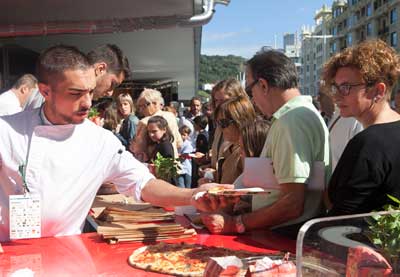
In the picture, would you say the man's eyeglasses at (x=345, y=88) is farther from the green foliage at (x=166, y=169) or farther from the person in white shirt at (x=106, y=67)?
the green foliage at (x=166, y=169)

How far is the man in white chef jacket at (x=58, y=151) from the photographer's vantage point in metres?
2.06

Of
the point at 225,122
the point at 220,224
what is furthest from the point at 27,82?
the point at 220,224

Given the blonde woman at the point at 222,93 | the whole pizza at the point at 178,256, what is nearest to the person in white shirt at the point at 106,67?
the blonde woman at the point at 222,93

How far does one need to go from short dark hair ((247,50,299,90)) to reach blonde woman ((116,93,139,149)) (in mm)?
4509

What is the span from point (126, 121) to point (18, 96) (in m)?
2.30

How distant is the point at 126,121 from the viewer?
719 centimetres

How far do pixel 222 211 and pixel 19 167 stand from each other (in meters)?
0.95

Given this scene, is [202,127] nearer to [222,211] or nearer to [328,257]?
[222,211]

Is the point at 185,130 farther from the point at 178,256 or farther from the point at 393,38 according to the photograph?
the point at 393,38

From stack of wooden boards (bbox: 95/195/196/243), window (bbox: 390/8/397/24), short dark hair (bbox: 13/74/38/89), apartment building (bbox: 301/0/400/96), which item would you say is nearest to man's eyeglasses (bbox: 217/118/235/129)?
stack of wooden boards (bbox: 95/195/196/243)

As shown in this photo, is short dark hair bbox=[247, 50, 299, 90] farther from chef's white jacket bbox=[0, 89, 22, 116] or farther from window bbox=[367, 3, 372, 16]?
window bbox=[367, 3, 372, 16]

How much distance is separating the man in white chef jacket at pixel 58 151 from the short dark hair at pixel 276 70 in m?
0.68

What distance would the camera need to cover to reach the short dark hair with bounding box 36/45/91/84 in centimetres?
205

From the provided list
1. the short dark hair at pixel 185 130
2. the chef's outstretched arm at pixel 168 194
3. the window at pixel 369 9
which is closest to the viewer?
the chef's outstretched arm at pixel 168 194
